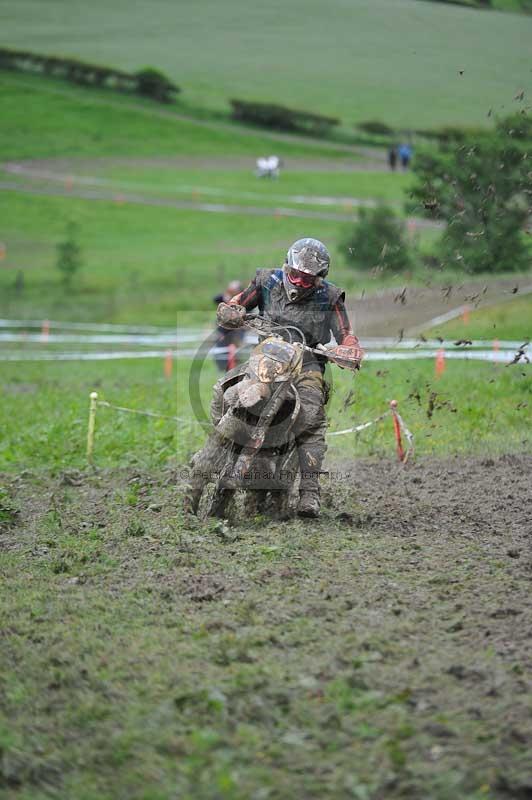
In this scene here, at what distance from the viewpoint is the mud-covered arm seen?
10.1 metres

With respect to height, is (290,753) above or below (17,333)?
below

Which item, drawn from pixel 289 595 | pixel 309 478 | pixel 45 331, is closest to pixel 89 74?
pixel 45 331

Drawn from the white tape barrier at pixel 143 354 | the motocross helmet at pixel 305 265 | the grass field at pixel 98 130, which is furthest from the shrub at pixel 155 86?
the motocross helmet at pixel 305 265

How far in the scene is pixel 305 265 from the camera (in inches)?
387

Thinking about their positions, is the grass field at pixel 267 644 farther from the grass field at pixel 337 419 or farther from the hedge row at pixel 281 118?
the hedge row at pixel 281 118

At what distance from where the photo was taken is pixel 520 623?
22.4 feet

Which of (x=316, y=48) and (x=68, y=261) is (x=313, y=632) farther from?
(x=316, y=48)

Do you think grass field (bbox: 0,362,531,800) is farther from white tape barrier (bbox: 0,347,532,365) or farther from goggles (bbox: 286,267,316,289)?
white tape barrier (bbox: 0,347,532,365)

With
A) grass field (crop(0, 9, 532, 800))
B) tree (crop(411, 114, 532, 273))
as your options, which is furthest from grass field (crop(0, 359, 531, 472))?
tree (crop(411, 114, 532, 273))

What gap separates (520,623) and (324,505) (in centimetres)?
420

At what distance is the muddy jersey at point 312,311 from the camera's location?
10.2 m

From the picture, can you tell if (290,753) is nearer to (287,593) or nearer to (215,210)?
(287,593)

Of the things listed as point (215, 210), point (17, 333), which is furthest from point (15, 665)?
point (215, 210)

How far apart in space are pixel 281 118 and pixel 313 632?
73112 mm
